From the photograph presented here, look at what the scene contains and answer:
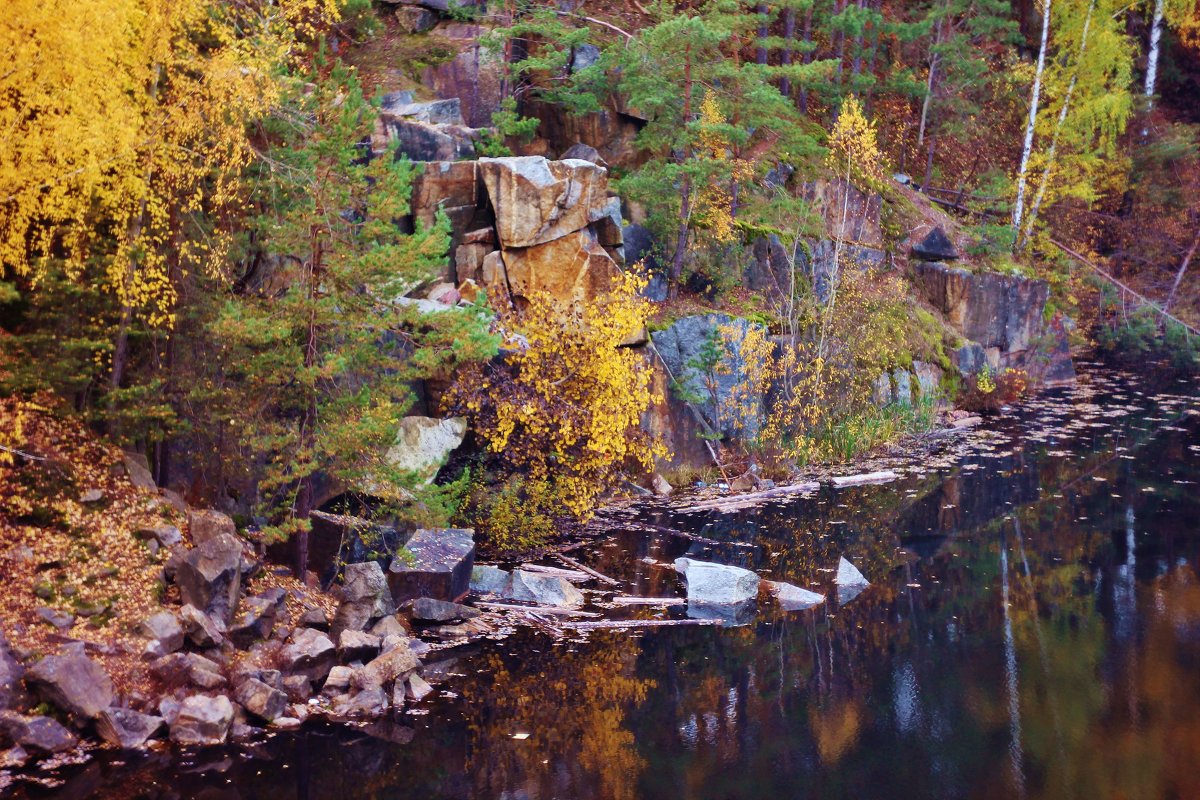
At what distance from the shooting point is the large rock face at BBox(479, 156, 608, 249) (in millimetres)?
18094

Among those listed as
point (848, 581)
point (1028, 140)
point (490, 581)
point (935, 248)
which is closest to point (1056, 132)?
point (1028, 140)

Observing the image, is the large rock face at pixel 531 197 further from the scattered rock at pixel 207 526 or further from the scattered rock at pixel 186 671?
the scattered rock at pixel 186 671

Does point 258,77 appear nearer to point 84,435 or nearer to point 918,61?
point 84,435

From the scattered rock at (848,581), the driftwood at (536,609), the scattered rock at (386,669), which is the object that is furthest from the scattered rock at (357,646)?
the scattered rock at (848,581)

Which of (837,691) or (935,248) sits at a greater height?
(935,248)

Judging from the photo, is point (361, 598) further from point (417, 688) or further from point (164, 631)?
point (164, 631)

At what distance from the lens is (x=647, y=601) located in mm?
13391

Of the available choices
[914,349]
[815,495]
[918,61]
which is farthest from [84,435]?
[918,61]

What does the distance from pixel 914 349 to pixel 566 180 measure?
1115cm

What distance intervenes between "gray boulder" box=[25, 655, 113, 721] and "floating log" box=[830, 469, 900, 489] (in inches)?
543

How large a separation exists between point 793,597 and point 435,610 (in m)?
4.78

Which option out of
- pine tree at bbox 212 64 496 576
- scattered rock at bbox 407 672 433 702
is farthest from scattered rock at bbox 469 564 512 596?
scattered rock at bbox 407 672 433 702

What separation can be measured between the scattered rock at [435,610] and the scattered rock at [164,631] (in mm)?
2854

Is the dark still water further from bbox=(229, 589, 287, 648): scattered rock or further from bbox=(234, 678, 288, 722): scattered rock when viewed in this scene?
bbox=(229, 589, 287, 648): scattered rock
